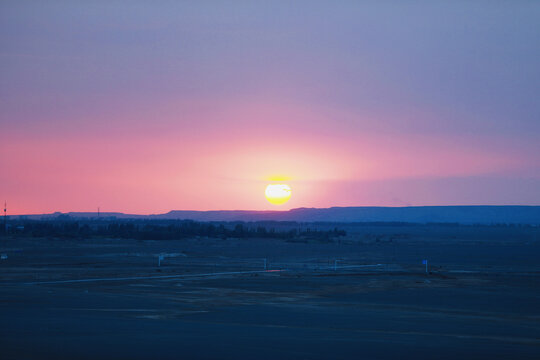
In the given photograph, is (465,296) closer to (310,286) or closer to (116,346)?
(310,286)

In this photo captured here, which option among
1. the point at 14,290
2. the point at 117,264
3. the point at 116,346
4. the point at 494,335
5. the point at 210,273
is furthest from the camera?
the point at 117,264

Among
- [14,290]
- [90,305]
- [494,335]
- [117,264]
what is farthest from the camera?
[117,264]

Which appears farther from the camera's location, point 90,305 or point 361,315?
point 90,305

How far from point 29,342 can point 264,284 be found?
20823 millimetres

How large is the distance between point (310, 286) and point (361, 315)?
12.3 meters

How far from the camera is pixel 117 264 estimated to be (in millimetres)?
54469

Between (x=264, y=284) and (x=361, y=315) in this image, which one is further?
(x=264, y=284)

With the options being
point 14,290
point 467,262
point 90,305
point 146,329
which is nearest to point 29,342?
point 146,329

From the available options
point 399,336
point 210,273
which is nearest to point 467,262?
point 210,273

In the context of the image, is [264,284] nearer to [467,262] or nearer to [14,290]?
[14,290]

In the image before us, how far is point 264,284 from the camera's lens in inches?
1492

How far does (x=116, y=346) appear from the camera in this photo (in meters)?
17.4

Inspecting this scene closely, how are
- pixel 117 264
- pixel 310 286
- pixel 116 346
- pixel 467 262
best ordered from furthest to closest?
pixel 467 262, pixel 117 264, pixel 310 286, pixel 116 346

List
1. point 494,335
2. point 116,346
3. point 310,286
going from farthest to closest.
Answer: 1. point 310,286
2. point 494,335
3. point 116,346
